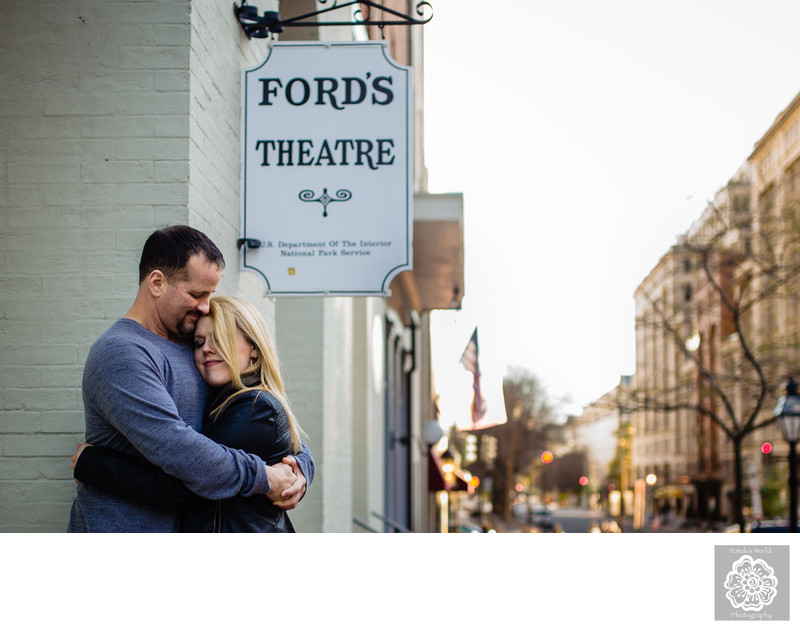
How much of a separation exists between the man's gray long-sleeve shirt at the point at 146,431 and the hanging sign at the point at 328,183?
129 cm

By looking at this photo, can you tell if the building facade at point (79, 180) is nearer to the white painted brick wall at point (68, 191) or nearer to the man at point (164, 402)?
the white painted brick wall at point (68, 191)

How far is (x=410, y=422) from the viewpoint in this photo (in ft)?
56.3

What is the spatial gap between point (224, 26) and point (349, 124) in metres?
0.95

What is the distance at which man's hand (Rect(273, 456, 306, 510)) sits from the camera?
10.6ft

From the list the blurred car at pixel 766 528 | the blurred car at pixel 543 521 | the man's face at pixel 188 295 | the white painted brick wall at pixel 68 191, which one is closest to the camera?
the man's face at pixel 188 295

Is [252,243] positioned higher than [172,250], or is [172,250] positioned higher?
[252,243]

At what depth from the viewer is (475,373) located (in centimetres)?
1280

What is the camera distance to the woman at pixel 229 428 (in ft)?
10.2

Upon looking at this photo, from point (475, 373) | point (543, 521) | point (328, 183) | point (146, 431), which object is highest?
point (328, 183)

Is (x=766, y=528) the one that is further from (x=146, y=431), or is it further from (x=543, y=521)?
(x=543, y=521)
